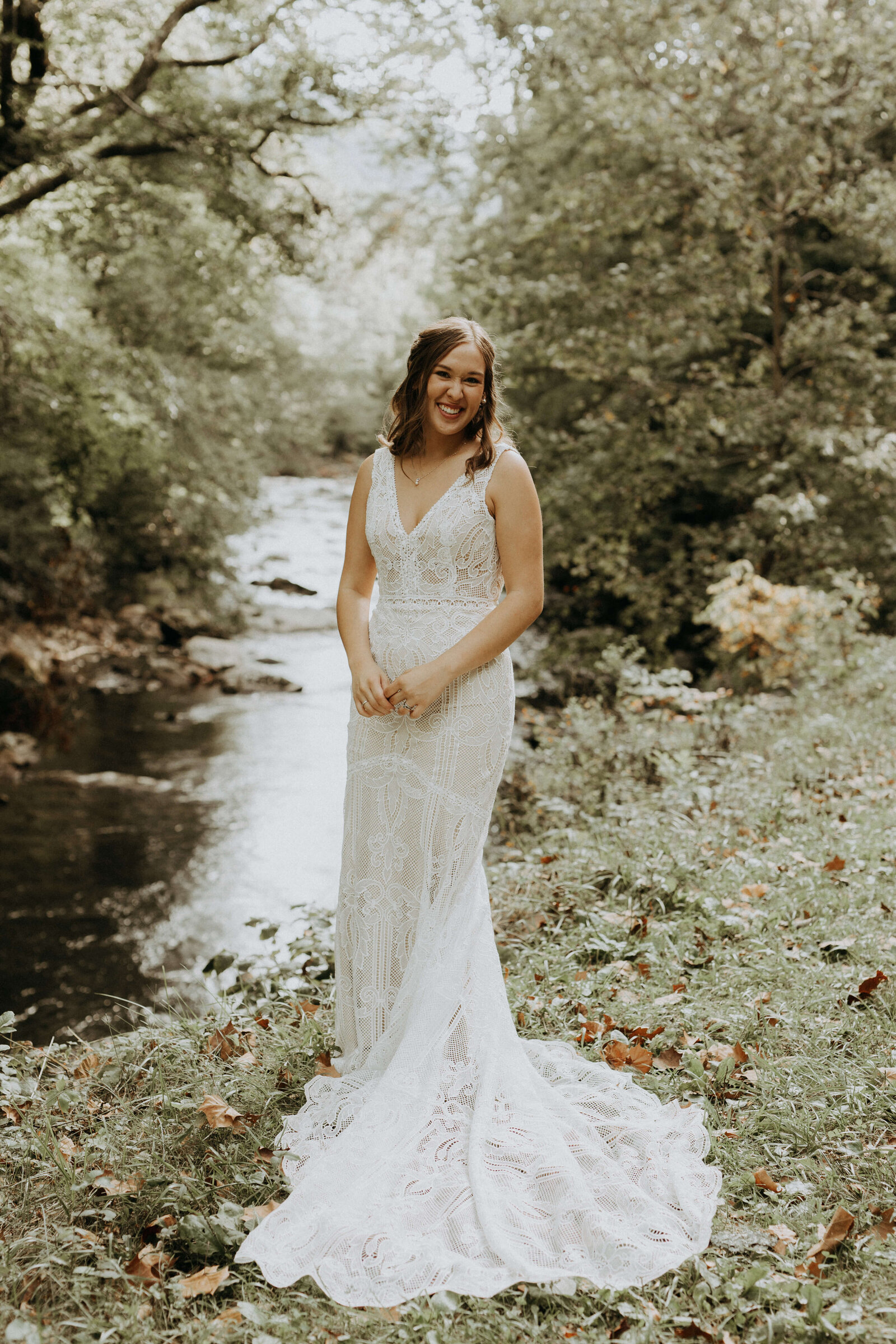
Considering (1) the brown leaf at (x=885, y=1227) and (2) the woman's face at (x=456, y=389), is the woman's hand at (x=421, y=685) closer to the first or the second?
(2) the woman's face at (x=456, y=389)

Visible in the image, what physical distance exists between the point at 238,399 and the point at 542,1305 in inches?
639

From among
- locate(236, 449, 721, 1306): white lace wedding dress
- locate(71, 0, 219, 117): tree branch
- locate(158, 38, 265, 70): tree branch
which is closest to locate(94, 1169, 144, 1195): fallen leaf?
locate(236, 449, 721, 1306): white lace wedding dress

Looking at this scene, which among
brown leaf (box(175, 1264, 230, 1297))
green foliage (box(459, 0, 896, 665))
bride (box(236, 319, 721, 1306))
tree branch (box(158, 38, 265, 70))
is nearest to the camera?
brown leaf (box(175, 1264, 230, 1297))

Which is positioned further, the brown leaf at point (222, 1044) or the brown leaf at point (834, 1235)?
the brown leaf at point (222, 1044)

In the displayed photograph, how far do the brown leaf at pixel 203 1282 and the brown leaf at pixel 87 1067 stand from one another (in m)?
1.41

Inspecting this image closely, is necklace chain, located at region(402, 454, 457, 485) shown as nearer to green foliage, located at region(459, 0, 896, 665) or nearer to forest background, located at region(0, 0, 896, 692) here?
forest background, located at region(0, 0, 896, 692)

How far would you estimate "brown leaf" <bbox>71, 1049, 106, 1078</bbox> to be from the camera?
3.66m

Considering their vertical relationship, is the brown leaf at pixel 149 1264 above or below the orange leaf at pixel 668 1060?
below

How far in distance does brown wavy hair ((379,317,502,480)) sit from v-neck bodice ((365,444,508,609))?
0.17ft

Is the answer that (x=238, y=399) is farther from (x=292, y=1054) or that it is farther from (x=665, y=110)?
(x=292, y=1054)

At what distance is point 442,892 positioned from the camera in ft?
10.2

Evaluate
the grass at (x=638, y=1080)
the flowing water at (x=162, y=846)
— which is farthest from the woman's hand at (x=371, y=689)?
the flowing water at (x=162, y=846)

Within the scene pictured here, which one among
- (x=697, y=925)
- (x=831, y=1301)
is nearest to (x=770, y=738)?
(x=697, y=925)

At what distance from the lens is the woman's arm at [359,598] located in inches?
122
